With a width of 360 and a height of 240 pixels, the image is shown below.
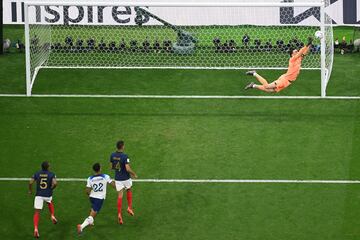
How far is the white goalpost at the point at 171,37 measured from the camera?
27953 mm

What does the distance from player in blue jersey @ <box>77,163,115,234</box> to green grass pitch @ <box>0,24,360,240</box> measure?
376mm

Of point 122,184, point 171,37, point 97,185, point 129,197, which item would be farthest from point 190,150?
point 171,37

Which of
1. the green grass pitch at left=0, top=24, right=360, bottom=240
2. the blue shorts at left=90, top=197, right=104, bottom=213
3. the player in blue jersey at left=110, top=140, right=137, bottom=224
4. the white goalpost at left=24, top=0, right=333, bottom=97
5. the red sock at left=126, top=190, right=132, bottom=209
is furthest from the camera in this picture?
the white goalpost at left=24, top=0, right=333, bottom=97

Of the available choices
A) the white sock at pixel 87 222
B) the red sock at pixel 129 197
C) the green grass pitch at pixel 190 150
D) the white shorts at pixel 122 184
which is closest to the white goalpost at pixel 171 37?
the green grass pitch at pixel 190 150

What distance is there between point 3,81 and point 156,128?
247 inches

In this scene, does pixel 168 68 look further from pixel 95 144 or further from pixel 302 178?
pixel 302 178

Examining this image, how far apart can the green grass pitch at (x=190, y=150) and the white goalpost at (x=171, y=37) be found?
2.73 ft

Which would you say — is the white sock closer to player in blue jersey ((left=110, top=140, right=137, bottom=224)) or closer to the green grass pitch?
the green grass pitch

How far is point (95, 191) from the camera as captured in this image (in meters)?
17.7

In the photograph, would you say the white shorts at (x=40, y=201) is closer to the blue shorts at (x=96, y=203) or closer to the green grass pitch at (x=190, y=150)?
the green grass pitch at (x=190, y=150)

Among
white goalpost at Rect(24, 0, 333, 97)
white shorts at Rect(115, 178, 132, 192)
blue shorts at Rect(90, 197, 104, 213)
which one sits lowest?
blue shorts at Rect(90, 197, 104, 213)

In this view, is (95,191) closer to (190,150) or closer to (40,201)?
(40,201)

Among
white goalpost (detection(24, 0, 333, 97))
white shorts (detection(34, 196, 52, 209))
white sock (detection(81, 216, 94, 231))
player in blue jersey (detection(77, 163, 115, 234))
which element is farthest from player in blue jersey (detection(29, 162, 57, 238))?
white goalpost (detection(24, 0, 333, 97))

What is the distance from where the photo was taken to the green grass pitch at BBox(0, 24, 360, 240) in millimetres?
18281
